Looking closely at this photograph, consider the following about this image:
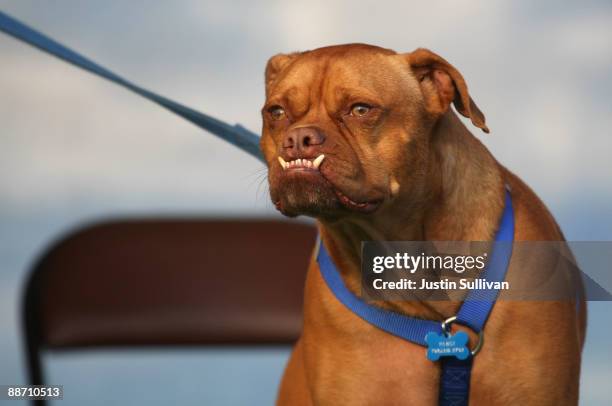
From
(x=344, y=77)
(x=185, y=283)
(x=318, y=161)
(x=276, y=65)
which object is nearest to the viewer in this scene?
(x=318, y=161)

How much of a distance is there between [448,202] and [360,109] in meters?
0.26

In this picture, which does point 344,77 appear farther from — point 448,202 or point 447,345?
point 447,345

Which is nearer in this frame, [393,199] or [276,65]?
[393,199]

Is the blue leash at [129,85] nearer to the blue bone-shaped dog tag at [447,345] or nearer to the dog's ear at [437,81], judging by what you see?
the dog's ear at [437,81]

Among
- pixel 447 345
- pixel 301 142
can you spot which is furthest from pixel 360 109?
pixel 447 345

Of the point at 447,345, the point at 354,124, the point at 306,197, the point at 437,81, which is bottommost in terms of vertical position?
the point at 447,345

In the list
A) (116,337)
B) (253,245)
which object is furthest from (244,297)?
(116,337)

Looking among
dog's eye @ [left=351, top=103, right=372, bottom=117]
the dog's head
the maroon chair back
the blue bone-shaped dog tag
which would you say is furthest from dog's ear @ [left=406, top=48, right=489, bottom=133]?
the maroon chair back

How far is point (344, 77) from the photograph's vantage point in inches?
90.1

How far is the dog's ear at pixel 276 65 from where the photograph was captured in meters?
2.56

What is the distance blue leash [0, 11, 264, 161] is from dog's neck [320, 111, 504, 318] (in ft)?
1.41

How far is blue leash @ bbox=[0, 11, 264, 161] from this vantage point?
2.60 metres

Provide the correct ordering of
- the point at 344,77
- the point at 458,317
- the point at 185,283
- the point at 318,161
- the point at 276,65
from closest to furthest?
the point at 318,161
the point at 344,77
the point at 458,317
the point at 276,65
the point at 185,283

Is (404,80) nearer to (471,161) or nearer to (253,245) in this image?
(471,161)
